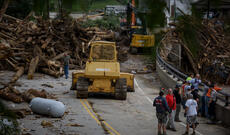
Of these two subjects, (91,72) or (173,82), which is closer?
(91,72)

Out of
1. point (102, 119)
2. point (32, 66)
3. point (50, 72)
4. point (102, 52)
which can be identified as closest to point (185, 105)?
point (102, 119)

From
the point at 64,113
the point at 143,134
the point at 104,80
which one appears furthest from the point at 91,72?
the point at 143,134

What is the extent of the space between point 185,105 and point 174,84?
9.18 metres

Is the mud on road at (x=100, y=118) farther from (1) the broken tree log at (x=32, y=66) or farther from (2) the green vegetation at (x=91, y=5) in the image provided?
(2) the green vegetation at (x=91, y=5)

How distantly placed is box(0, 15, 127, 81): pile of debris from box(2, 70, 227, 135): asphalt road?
4877 millimetres

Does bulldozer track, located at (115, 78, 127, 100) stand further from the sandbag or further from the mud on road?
Answer: the sandbag

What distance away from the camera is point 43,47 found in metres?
26.9

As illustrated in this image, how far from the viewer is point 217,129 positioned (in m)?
13.8

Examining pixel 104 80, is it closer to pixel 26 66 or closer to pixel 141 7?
pixel 26 66

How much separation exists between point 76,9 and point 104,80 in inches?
549

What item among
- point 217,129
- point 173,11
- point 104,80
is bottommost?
point 217,129

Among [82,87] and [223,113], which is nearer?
[223,113]

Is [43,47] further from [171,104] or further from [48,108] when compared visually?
[171,104]

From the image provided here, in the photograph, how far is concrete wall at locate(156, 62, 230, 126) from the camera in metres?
14.4
